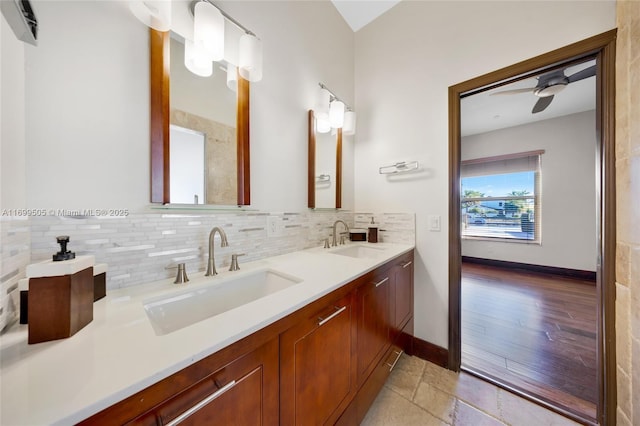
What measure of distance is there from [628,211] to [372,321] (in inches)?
53.1

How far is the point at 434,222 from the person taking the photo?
67.4 inches

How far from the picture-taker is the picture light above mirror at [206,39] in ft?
2.80

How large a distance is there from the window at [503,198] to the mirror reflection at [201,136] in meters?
4.51

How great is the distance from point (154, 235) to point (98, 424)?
690 millimetres

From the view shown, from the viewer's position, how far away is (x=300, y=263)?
1.24 m

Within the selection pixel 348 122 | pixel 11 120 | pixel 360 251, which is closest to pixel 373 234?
pixel 360 251

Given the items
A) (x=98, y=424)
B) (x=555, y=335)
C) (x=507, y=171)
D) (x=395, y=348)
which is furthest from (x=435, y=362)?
(x=507, y=171)

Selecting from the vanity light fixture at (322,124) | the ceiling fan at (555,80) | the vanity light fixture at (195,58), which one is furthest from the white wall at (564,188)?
the vanity light fixture at (195,58)

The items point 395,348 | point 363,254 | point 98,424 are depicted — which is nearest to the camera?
point 98,424

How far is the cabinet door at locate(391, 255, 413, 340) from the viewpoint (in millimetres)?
1460

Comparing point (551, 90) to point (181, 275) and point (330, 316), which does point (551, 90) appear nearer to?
point (330, 316)

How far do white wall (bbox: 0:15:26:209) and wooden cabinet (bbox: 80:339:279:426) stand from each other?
636 millimetres

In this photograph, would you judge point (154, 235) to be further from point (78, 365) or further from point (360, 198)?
point (360, 198)

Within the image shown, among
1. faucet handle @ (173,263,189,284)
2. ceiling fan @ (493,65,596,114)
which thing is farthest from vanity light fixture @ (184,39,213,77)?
ceiling fan @ (493,65,596,114)
